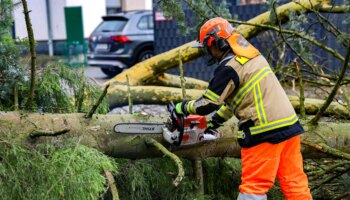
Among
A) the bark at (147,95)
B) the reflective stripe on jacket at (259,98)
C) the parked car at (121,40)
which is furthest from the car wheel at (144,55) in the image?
the reflective stripe on jacket at (259,98)

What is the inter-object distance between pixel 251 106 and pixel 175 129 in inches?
18.1

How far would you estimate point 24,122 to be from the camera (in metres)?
2.90

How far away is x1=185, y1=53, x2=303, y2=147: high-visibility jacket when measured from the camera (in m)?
2.83

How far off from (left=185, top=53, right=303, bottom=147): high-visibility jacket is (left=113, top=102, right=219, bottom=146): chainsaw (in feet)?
0.43

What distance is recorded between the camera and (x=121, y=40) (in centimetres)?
1221

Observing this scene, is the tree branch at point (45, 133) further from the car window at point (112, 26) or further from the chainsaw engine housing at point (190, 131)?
the car window at point (112, 26)

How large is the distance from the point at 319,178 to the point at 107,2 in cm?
1771

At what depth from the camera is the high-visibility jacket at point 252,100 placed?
2832 millimetres

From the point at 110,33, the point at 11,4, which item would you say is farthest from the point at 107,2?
the point at 11,4

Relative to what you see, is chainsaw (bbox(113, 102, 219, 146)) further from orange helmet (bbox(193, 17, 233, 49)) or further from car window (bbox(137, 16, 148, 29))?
car window (bbox(137, 16, 148, 29))

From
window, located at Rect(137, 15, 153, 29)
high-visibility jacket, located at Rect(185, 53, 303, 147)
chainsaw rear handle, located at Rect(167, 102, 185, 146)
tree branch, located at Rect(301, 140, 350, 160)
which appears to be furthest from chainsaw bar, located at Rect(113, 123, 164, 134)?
window, located at Rect(137, 15, 153, 29)

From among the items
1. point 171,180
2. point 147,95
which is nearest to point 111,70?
point 147,95

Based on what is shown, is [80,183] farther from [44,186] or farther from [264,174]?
[264,174]

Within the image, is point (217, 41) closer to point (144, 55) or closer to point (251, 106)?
point (251, 106)
